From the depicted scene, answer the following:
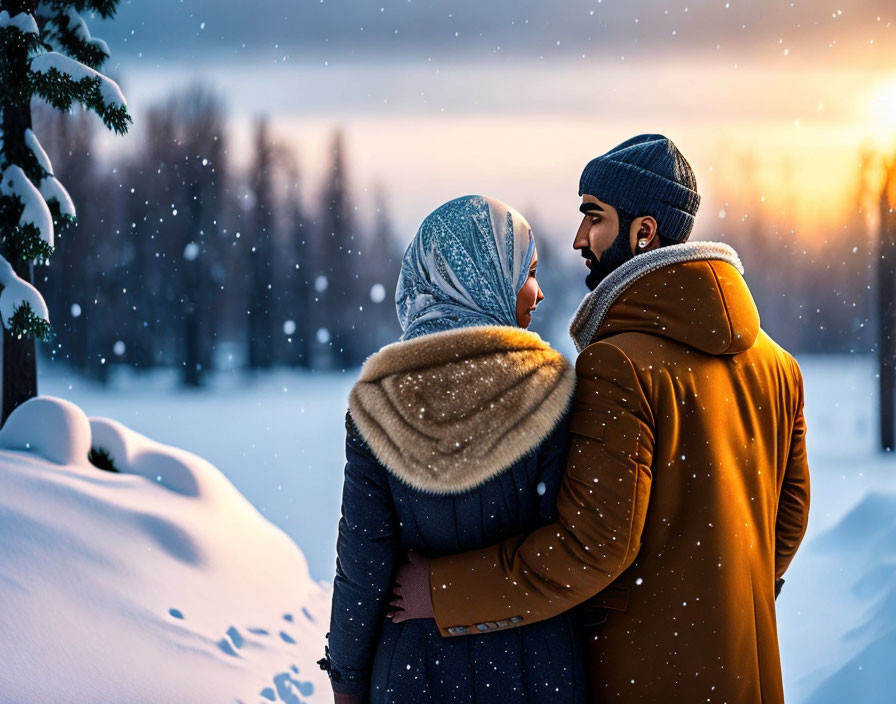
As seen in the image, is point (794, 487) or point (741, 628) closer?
point (741, 628)

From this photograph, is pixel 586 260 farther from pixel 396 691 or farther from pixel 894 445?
pixel 894 445

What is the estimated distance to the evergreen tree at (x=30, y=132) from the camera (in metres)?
6.54

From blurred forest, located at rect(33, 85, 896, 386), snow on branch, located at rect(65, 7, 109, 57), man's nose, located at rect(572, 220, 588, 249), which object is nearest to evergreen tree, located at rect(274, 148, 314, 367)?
blurred forest, located at rect(33, 85, 896, 386)

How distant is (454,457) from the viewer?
5.41 ft

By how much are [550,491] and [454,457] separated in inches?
9.8

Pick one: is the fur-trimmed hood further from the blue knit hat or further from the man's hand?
the blue knit hat

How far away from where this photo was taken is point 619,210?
218cm

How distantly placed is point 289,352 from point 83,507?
69.8 feet

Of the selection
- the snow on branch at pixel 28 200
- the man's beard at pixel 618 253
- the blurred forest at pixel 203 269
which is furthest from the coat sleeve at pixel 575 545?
the blurred forest at pixel 203 269

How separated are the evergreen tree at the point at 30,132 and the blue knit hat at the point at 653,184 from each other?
5.71m

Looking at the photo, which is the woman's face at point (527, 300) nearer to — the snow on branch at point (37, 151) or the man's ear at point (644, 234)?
the man's ear at point (644, 234)

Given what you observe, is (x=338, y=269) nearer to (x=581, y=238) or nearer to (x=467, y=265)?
(x=581, y=238)

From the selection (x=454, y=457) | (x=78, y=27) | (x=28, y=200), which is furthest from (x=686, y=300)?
(x=78, y=27)

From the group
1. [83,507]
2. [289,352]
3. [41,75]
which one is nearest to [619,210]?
[83,507]
